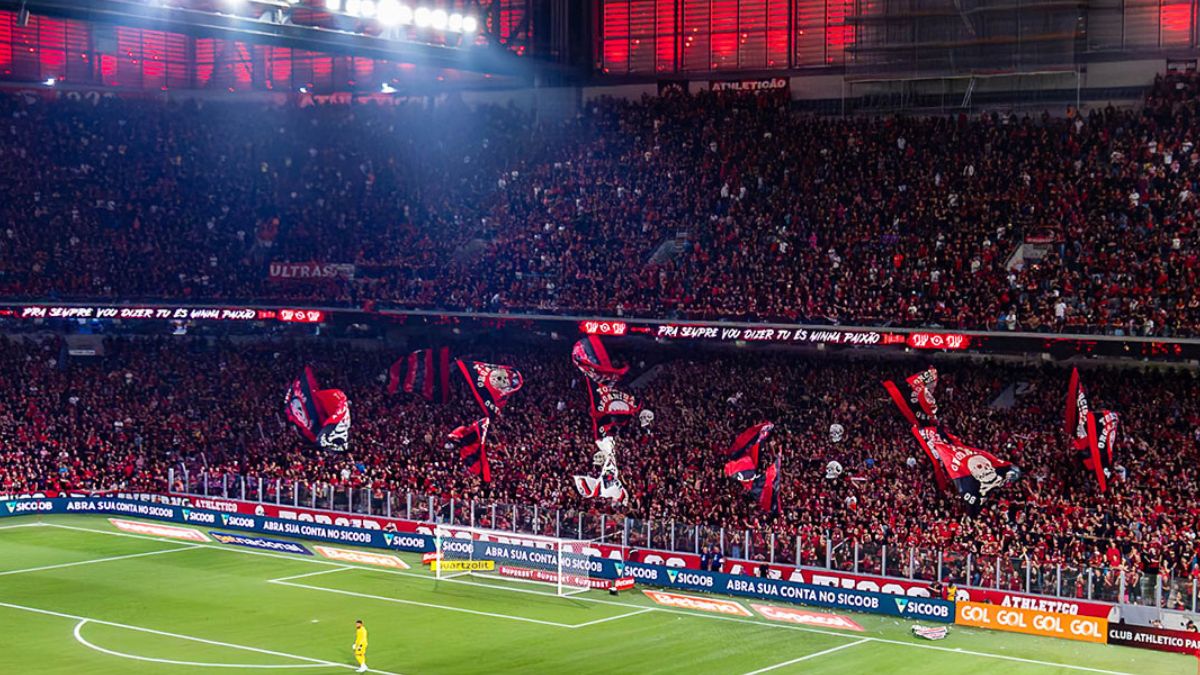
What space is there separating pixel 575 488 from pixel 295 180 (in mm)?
22442

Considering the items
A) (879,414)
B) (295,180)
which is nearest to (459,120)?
(295,180)

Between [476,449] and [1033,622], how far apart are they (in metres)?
19.7

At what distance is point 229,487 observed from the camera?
56.8 m

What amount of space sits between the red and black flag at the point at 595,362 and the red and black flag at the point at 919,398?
9.33 meters

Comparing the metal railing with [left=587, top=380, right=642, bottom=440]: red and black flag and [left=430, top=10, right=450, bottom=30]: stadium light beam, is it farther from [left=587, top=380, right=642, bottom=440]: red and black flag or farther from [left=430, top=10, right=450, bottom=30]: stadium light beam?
[left=430, top=10, right=450, bottom=30]: stadium light beam

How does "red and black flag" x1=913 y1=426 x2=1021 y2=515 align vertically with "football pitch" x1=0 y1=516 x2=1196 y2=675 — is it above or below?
above

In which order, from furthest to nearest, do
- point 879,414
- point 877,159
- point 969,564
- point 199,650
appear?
point 877,159 → point 879,414 → point 969,564 → point 199,650

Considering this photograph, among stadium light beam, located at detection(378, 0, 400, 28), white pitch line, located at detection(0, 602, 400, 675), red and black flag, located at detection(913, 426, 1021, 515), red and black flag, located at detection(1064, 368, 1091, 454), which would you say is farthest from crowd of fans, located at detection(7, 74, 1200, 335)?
white pitch line, located at detection(0, 602, 400, 675)

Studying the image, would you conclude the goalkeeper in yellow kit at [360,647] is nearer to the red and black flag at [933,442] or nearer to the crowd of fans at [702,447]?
the crowd of fans at [702,447]

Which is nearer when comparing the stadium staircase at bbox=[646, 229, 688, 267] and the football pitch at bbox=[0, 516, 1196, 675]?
the football pitch at bbox=[0, 516, 1196, 675]

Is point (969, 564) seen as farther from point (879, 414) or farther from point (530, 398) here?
point (530, 398)

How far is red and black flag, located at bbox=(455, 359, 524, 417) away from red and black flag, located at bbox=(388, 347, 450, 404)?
3.94 metres

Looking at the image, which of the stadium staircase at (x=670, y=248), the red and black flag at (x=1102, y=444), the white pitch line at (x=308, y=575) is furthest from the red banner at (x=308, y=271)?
the red and black flag at (x=1102, y=444)

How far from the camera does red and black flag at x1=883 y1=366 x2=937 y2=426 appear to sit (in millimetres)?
47094
